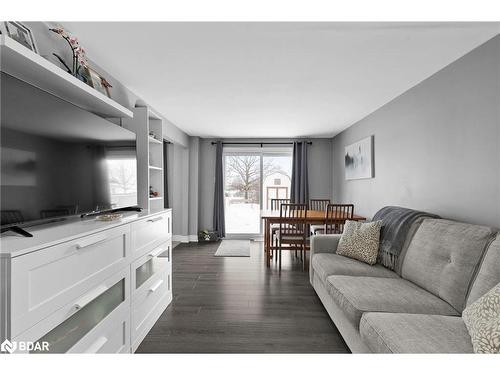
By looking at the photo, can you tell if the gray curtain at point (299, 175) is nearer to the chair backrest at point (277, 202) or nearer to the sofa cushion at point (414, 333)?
the chair backrest at point (277, 202)

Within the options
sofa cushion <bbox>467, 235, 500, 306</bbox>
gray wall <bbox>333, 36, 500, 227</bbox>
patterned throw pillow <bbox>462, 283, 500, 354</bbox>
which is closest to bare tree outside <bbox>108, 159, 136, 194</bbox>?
patterned throw pillow <bbox>462, 283, 500, 354</bbox>

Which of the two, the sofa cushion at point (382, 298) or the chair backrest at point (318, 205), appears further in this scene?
the chair backrest at point (318, 205)

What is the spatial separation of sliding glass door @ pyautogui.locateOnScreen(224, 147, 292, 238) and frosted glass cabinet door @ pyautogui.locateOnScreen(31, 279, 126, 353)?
437cm

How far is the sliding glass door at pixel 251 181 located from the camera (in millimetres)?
6023

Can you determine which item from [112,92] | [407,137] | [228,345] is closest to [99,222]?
[228,345]

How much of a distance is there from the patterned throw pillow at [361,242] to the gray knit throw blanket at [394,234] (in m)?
0.06

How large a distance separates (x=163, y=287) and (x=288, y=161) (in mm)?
4275

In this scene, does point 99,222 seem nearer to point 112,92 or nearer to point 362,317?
point 112,92

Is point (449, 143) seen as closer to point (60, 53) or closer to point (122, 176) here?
point (122, 176)

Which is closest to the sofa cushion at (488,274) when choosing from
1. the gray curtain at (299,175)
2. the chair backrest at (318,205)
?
the chair backrest at (318,205)

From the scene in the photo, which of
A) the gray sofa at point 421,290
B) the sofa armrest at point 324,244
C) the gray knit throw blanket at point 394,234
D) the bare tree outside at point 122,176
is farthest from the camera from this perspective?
the sofa armrest at point 324,244

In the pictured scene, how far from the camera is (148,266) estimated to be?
219cm

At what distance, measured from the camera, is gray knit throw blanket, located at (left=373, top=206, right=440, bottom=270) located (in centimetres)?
233

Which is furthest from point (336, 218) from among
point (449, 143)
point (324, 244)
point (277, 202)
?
point (449, 143)
